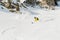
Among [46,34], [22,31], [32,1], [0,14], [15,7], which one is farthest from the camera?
[32,1]

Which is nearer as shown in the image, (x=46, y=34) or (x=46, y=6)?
(x=46, y=34)

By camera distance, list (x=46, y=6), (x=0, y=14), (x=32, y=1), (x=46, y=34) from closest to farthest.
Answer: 1. (x=46, y=34)
2. (x=0, y=14)
3. (x=46, y=6)
4. (x=32, y=1)

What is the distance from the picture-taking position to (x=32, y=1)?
58.1 feet

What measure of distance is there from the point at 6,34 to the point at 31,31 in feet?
2.99

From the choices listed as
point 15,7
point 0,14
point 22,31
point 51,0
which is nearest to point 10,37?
point 22,31

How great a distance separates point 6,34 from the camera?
7113 millimetres

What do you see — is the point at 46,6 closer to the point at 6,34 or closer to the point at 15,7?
the point at 15,7

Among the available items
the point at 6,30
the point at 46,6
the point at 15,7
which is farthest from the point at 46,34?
the point at 46,6

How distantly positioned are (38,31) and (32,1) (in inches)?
406

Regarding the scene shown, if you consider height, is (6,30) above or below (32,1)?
above

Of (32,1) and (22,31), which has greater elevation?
(22,31)

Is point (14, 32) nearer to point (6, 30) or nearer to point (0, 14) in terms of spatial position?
point (6, 30)

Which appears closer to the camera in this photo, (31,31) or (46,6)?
(31,31)

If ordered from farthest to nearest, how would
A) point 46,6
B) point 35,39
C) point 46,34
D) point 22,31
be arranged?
point 46,6 < point 22,31 < point 46,34 < point 35,39
